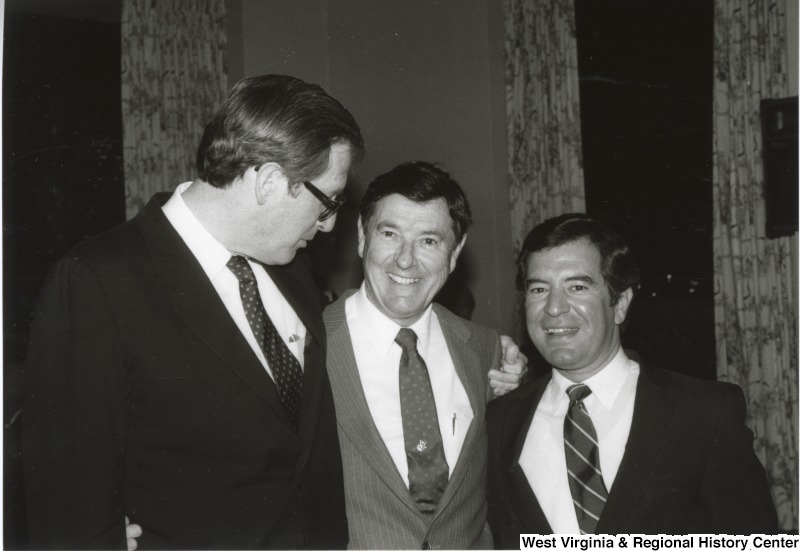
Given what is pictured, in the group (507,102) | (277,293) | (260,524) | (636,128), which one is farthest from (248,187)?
(507,102)

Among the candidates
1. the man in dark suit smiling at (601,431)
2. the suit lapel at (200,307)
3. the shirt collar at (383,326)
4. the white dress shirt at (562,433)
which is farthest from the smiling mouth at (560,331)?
the suit lapel at (200,307)

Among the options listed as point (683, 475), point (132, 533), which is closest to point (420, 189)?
point (683, 475)

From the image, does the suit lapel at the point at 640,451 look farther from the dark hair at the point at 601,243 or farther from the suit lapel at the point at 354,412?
the suit lapel at the point at 354,412

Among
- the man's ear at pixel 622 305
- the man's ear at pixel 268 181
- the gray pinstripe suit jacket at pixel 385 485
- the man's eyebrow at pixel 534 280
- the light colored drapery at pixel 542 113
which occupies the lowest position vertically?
the gray pinstripe suit jacket at pixel 385 485

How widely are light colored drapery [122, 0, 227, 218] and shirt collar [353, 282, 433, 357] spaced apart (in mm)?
4046

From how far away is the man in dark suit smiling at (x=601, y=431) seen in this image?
199 cm

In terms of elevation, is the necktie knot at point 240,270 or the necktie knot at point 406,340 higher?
the necktie knot at point 240,270

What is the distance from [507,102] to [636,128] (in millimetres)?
1250

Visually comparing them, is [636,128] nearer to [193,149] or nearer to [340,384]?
[193,149]

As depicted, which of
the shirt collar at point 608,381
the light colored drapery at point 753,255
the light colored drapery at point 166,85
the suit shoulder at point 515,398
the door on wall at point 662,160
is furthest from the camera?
the light colored drapery at point 166,85

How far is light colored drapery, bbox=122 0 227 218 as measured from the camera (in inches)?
229

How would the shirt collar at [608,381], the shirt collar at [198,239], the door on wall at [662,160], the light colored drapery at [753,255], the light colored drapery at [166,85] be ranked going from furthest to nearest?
1. the light colored drapery at [166,85]
2. the door on wall at [662,160]
3. the light colored drapery at [753,255]
4. the shirt collar at [608,381]
5. the shirt collar at [198,239]

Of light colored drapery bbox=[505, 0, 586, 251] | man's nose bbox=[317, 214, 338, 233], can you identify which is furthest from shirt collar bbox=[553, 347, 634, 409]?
light colored drapery bbox=[505, 0, 586, 251]

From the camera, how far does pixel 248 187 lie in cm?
191
